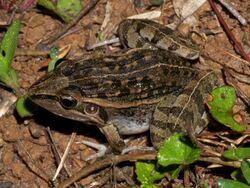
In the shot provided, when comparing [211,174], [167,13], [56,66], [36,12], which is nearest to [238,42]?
[167,13]

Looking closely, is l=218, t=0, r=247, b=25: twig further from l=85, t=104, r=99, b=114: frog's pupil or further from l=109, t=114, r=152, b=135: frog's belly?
l=85, t=104, r=99, b=114: frog's pupil

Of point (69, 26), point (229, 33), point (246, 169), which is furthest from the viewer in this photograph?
point (69, 26)

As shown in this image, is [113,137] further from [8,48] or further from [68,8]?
[68,8]

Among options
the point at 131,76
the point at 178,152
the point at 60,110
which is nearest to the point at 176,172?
the point at 178,152

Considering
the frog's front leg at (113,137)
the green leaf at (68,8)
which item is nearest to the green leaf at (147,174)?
the frog's front leg at (113,137)

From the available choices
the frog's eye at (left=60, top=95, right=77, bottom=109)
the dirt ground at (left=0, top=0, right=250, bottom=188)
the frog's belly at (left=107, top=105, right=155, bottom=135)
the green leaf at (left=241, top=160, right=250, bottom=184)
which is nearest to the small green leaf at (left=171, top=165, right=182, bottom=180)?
the dirt ground at (left=0, top=0, right=250, bottom=188)

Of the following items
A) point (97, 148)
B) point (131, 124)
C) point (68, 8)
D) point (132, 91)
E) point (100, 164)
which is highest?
point (68, 8)
